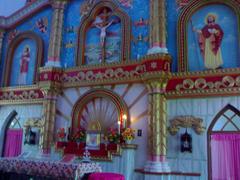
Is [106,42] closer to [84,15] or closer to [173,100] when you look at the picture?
[84,15]

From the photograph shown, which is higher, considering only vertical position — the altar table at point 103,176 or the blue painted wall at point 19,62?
the blue painted wall at point 19,62

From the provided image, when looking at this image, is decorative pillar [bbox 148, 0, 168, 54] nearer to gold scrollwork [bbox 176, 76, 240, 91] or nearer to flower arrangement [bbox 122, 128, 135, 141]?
gold scrollwork [bbox 176, 76, 240, 91]

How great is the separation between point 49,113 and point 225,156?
6.22m

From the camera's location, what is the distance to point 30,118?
37.7 ft

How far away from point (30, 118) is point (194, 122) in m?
6.60

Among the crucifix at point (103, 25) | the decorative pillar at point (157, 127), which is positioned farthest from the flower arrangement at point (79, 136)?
the crucifix at point (103, 25)

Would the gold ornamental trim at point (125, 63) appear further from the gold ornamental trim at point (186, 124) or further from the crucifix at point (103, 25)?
the gold ornamental trim at point (186, 124)

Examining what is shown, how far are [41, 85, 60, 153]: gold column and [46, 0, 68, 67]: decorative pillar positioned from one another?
3.20ft

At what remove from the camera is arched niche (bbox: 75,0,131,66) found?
10.3m

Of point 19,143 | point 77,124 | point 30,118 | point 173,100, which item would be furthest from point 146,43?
point 19,143

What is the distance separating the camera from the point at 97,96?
1009cm

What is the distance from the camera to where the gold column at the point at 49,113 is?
10.3 metres

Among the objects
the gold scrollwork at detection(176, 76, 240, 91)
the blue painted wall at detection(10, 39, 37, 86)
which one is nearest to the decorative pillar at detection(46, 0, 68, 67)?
the blue painted wall at detection(10, 39, 37, 86)

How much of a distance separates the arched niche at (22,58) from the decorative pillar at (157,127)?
5466 millimetres
